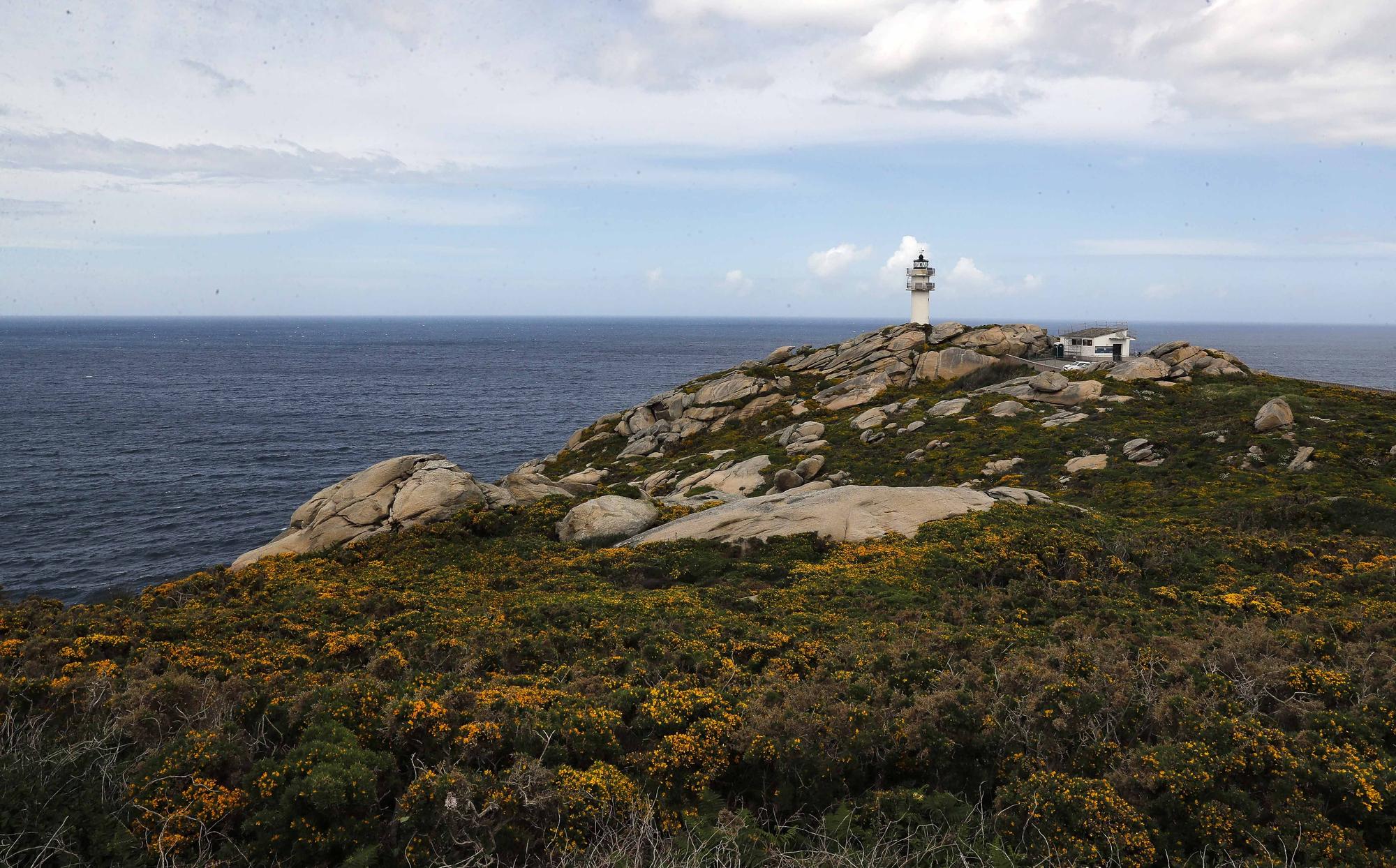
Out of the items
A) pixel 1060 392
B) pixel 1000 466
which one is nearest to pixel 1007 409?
pixel 1060 392

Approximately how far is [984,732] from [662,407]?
49755 millimetres

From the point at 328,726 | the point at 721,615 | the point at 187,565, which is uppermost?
the point at 328,726

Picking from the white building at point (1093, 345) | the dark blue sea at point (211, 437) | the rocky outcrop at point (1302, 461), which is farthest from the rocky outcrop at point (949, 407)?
the dark blue sea at point (211, 437)

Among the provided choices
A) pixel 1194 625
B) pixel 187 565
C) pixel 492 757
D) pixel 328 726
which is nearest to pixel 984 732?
pixel 492 757

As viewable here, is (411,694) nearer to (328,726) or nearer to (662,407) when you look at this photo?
(328,726)

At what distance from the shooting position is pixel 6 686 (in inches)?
440

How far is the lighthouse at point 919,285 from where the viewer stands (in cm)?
7606

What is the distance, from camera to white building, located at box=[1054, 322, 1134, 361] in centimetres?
7000

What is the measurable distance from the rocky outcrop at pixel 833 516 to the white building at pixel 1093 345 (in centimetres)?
5004

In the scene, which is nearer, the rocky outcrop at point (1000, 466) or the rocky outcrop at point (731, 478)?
the rocky outcrop at point (1000, 466)

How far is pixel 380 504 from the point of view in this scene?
2906cm

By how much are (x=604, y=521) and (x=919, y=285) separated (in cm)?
5831

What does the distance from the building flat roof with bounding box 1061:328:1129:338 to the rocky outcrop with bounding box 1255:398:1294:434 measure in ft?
120

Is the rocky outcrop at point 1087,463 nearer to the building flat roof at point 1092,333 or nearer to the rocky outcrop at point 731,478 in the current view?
the rocky outcrop at point 731,478
